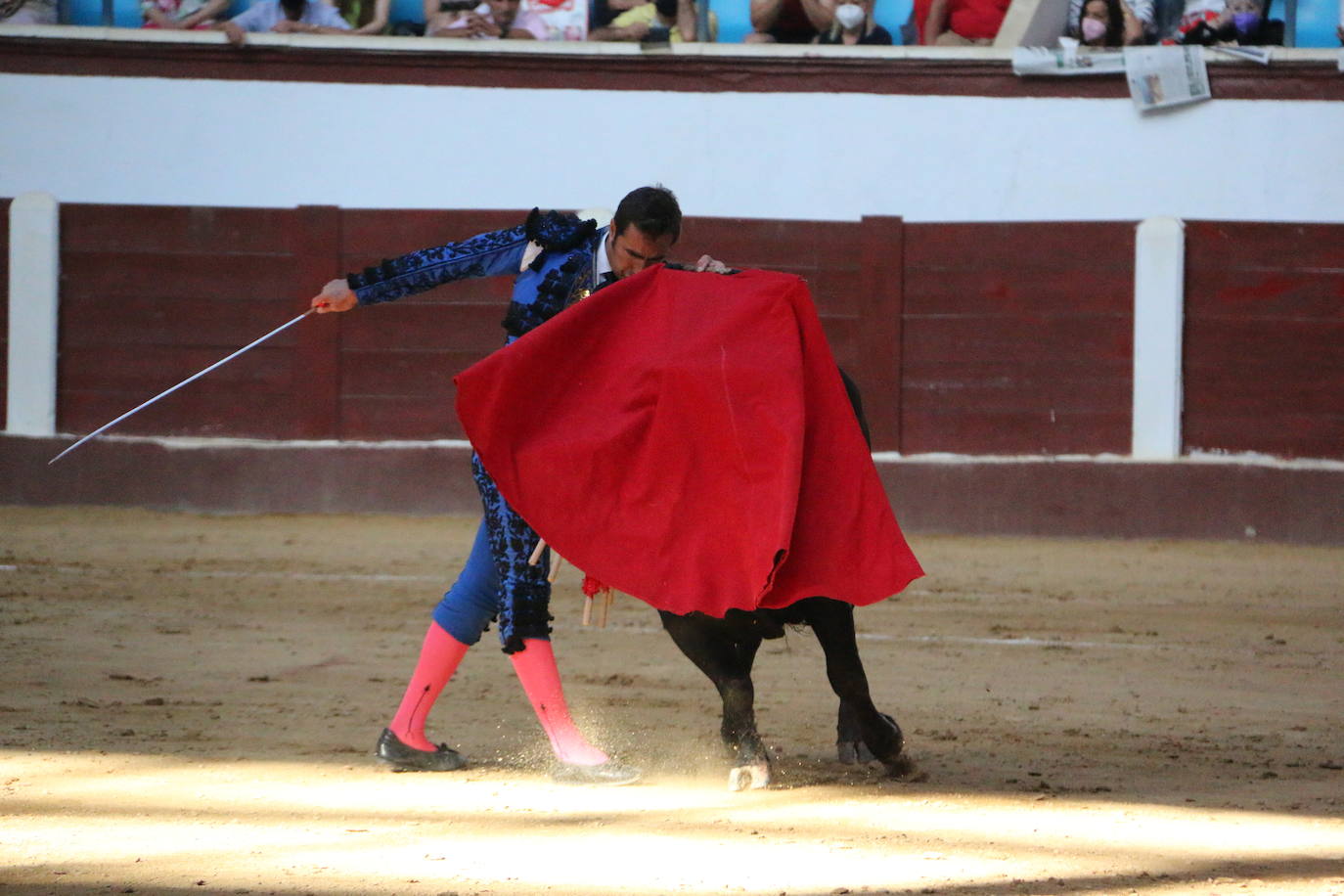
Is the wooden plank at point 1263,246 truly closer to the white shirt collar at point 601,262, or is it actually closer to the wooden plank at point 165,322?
the wooden plank at point 165,322

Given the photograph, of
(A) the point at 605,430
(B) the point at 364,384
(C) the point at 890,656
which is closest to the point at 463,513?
(B) the point at 364,384

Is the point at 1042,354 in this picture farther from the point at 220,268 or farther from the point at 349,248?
the point at 220,268

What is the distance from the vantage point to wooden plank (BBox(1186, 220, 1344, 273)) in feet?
25.9

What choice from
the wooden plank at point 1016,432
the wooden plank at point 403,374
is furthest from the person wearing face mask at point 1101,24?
the wooden plank at point 403,374

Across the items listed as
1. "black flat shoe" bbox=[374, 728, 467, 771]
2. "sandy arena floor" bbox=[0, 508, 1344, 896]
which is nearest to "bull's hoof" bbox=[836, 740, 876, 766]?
"sandy arena floor" bbox=[0, 508, 1344, 896]

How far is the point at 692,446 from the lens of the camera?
10.3 feet

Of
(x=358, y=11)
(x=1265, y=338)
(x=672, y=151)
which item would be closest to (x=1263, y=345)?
(x=1265, y=338)

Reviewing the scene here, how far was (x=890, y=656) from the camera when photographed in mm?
5004

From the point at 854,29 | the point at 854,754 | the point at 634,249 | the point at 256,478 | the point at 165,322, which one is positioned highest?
the point at 854,29

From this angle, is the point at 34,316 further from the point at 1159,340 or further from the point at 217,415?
the point at 1159,340

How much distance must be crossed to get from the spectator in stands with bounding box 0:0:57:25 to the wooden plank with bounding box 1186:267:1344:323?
582cm

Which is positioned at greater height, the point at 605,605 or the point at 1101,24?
the point at 1101,24

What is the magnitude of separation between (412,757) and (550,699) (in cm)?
32

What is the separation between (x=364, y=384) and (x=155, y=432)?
1.06 metres
